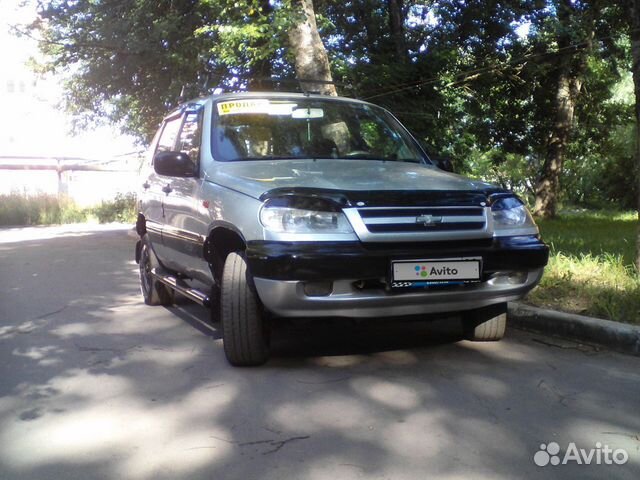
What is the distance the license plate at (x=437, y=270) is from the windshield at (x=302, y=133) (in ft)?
4.85

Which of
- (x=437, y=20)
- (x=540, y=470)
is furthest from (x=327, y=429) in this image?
(x=437, y=20)

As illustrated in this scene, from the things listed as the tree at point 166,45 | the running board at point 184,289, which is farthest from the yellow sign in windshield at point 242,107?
the tree at point 166,45

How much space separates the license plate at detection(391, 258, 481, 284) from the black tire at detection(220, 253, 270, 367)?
0.89 meters

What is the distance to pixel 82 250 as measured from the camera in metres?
12.7

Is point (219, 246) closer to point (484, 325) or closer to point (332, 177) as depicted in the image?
point (332, 177)

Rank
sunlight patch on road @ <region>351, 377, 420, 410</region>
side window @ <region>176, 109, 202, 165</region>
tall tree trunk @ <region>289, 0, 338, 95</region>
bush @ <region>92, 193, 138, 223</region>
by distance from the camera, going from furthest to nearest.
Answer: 1. bush @ <region>92, 193, 138, 223</region>
2. tall tree trunk @ <region>289, 0, 338, 95</region>
3. side window @ <region>176, 109, 202, 165</region>
4. sunlight patch on road @ <region>351, 377, 420, 410</region>

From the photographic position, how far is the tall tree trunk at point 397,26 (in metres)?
15.8

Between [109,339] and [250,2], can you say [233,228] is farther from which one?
[250,2]

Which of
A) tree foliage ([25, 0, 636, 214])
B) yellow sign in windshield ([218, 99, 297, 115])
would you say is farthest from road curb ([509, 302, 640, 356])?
tree foliage ([25, 0, 636, 214])

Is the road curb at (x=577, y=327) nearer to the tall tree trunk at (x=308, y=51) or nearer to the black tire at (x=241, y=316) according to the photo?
the black tire at (x=241, y=316)

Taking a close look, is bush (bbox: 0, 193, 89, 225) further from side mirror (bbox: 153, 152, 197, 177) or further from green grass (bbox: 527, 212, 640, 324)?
side mirror (bbox: 153, 152, 197, 177)

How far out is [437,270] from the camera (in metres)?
4.24

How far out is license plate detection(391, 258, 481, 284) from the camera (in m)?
4.15

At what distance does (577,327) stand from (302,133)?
2.50 meters
